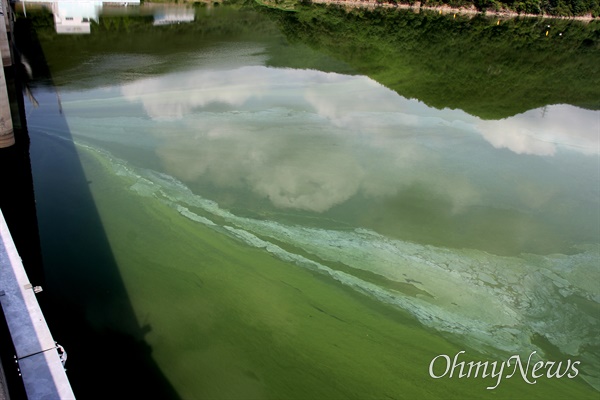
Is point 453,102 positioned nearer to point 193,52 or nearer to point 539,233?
point 539,233

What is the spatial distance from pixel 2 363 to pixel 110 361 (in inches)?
43.6

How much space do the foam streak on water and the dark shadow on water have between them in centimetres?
90

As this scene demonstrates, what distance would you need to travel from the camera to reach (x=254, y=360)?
161 inches

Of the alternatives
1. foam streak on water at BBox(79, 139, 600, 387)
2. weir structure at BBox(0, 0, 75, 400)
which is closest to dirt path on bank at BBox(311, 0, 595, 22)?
foam streak on water at BBox(79, 139, 600, 387)

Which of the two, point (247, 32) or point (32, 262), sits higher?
point (247, 32)

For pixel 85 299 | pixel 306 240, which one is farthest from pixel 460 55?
pixel 85 299

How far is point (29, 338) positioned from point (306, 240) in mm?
3054

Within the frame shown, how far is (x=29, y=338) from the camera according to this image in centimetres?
311

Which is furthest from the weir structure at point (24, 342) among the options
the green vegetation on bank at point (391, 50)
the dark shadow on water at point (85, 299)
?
the green vegetation on bank at point (391, 50)

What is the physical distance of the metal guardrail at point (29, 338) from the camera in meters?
2.83

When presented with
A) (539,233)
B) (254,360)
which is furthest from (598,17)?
(254,360)

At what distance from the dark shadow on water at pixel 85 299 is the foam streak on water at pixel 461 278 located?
0.90m

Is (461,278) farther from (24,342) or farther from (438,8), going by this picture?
(438,8)

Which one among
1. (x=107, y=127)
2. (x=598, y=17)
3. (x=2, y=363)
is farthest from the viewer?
(x=598, y=17)
